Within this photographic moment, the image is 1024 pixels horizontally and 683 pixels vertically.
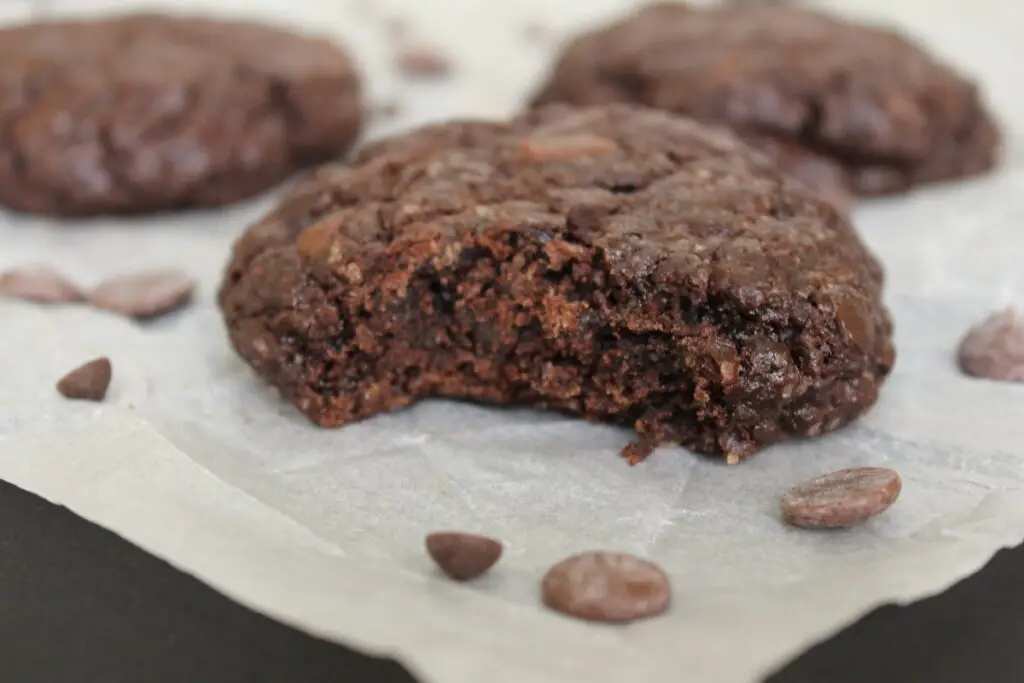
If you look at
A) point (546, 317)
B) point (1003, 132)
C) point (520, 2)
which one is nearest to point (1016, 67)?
point (1003, 132)

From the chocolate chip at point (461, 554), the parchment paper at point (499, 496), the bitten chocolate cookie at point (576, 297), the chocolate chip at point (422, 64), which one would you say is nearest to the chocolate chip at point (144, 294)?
the parchment paper at point (499, 496)

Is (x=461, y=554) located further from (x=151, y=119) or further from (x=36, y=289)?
(x=151, y=119)

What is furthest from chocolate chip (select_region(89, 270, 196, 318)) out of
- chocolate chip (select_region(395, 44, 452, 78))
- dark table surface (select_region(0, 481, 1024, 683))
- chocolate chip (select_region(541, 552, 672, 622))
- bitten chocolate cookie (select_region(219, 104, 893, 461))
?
chocolate chip (select_region(395, 44, 452, 78))

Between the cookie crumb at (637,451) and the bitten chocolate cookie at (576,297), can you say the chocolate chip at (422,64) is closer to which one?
the bitten chocolate cookie at (576,297)

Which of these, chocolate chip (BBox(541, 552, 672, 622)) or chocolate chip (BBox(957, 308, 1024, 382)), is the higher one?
chocolate chip (BBox(541, 552, 672, 622))

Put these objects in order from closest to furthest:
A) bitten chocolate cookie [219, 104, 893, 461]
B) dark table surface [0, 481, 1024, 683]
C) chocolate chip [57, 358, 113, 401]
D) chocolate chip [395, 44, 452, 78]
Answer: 1. dark table surface [0, 481, 1024, 683]
2. bitten chocolate cookie [219, 104, 893, 461]
3. chocolate chip [57, 358, 113, 401]
4. chocolate chip [395, 44, 452, 78]

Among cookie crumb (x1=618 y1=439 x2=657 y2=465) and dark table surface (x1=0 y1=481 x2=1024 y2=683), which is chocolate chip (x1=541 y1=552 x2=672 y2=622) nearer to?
dark table surface (x1=0 y1=481 x2=1024 y2=683)
